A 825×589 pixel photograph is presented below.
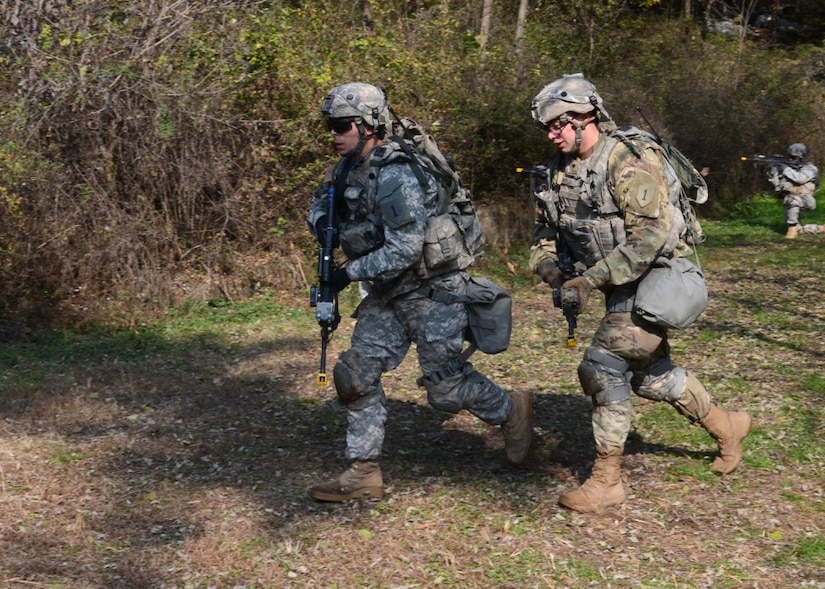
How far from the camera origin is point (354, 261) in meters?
5.05

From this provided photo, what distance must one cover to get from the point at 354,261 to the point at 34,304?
192 inches

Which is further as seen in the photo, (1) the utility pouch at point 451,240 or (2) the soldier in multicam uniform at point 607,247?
(1) the utility pouch at point 451,240

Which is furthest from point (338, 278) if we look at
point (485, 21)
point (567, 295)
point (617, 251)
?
point (485, 21)

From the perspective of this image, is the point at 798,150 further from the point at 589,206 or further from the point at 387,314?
the point at 387,314

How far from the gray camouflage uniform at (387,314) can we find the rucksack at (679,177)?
95cm

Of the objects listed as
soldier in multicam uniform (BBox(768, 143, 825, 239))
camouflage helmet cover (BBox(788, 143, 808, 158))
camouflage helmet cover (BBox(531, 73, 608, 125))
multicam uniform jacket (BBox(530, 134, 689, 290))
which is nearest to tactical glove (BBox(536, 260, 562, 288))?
multicam uniform jacket (BBox(530, 134, 689, 290))

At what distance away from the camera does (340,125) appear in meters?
5.01

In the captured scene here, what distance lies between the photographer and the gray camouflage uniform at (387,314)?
16.2ft

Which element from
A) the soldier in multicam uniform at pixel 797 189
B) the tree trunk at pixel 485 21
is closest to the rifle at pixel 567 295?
the tree trunk at pixel 485 21

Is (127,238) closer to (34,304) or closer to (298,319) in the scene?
(34,304)

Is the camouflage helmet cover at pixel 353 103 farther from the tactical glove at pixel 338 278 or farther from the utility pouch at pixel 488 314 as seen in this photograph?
the utility pouch at pixel 488 314

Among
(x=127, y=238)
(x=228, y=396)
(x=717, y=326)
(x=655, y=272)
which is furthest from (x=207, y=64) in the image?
(x=655, y=272)

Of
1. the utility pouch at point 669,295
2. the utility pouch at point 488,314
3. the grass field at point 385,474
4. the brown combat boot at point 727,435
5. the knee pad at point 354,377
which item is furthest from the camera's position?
the brown combat boot at point 727,435

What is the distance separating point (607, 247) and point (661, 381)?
2.53 ft
